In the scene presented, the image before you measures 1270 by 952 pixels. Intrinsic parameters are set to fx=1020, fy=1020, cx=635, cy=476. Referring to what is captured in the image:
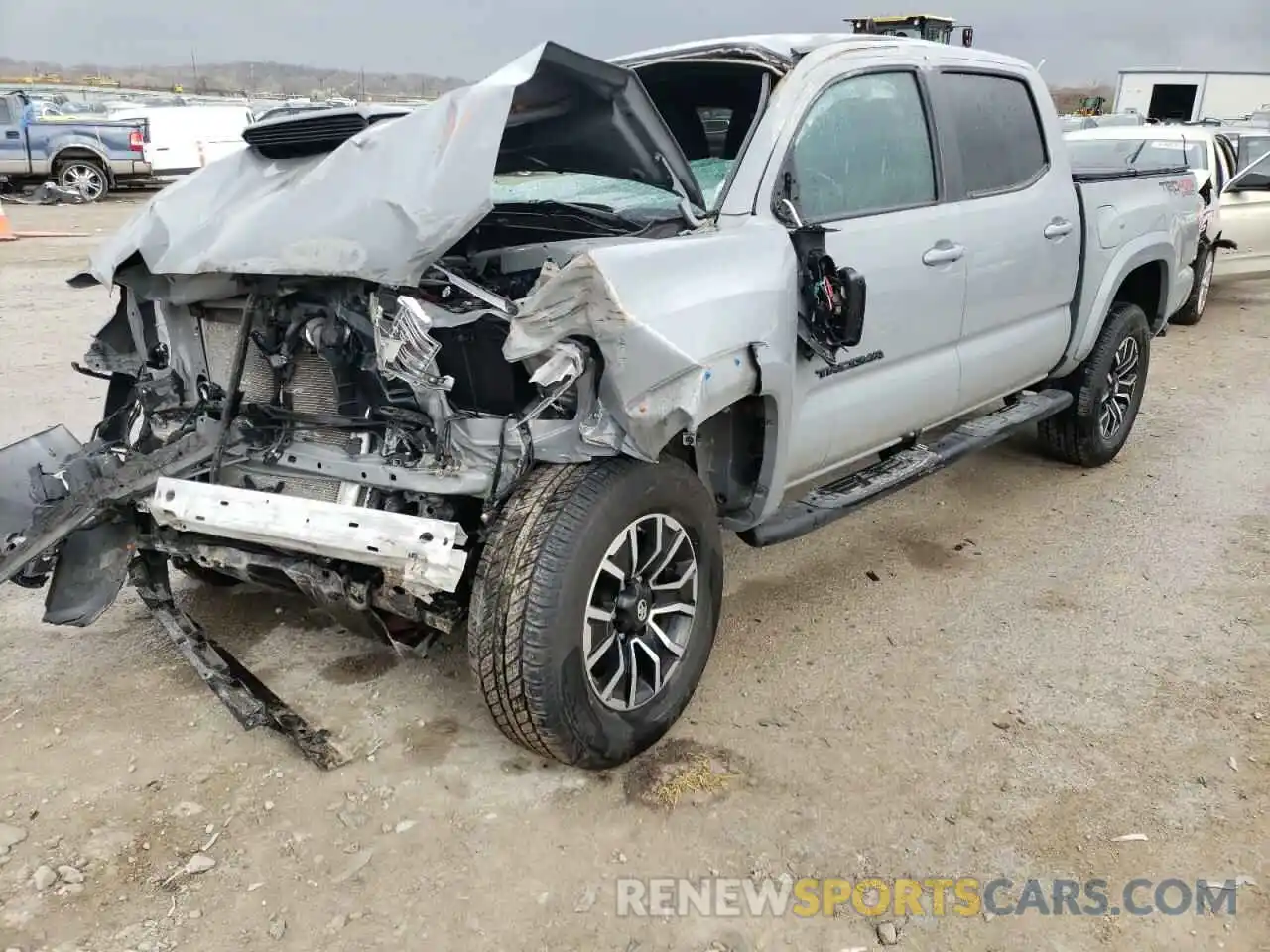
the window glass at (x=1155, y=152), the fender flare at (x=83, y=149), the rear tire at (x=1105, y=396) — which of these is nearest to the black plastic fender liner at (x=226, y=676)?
the rear tire at (x=1105, y=396)

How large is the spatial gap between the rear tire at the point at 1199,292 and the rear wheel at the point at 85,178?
1787cm

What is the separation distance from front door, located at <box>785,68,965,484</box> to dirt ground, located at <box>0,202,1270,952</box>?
2.59ft

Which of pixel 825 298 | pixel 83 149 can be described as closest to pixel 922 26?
pixel 825 298

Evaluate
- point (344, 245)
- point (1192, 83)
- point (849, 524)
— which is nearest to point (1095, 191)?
point (849, 524)

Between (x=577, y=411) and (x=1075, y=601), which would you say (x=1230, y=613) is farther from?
(x=577, y=411)

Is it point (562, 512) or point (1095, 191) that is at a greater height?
point (1095, 191)

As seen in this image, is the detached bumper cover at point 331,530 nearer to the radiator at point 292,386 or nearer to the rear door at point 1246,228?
the radiator at point 292,386

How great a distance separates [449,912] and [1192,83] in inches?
1143

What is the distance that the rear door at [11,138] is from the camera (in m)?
17.6

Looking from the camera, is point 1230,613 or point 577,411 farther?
point 1230,613

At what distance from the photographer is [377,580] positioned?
2.86 meters

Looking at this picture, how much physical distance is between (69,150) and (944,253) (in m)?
18.9

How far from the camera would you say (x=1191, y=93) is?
25500 millimetres

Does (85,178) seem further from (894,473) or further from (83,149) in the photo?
(894,473)
